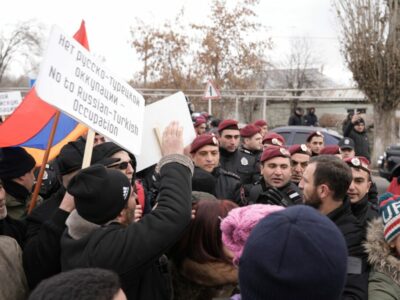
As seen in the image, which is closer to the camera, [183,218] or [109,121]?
[183,218]

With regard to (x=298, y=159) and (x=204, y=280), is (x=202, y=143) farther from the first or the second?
(x=204, y=280)

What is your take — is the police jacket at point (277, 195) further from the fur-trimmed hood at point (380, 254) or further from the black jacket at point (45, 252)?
the black jacket at point (45, 252)

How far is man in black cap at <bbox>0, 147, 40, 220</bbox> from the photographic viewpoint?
2682mm

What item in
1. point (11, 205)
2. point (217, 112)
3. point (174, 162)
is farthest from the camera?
point (217, 112)

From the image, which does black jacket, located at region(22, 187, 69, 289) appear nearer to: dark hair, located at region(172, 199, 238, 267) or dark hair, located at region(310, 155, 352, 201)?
dark hair, located at region(172, 199, 238, 267)

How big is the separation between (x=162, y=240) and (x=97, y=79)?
0.96 m

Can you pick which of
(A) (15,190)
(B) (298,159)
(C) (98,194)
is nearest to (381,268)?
(C) (98,194)

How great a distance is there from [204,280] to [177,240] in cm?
28

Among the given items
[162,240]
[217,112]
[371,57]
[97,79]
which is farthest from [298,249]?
[217,112]

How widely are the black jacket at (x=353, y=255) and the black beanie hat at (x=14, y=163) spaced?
1864mm

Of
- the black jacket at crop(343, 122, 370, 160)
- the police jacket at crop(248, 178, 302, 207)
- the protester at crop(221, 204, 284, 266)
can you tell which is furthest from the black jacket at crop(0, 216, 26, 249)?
the black jacket at crop(343, 122, 370, 160)

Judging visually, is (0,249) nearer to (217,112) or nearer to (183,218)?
(183,218)

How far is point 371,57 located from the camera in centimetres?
A: 1484

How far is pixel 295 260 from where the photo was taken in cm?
102
